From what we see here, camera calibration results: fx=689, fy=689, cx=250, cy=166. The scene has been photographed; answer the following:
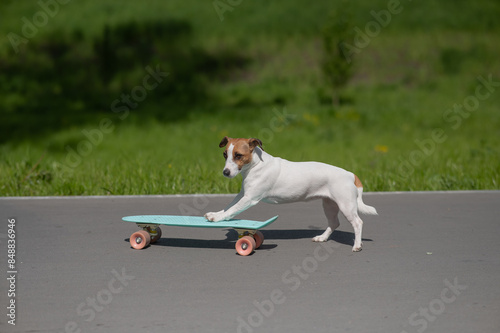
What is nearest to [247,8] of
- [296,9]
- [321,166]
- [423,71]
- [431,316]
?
[296,9]

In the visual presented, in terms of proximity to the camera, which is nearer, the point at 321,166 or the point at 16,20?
the point at 321,166

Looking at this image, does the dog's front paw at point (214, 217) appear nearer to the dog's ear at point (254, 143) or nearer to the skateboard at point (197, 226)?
the skateboard at point (197, 226)

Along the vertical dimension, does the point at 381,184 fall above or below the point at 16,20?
below

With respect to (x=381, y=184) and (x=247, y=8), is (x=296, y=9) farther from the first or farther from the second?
(x=381, y=184)

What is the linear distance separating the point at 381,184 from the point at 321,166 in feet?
14.6

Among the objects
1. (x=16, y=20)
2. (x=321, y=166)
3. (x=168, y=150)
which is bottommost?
(x=168, y=150)

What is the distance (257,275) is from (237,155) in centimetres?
120

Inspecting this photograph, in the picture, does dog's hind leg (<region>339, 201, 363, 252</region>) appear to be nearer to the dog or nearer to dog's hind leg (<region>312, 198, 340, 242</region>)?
the dog

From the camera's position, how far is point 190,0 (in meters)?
Result: 29.8

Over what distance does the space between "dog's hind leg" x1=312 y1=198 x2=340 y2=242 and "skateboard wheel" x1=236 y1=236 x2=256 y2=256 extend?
0.92m

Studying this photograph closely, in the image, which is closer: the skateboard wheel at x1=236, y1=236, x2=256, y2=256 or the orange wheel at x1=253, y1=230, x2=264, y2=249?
the skateboard wheel at x1=236, y1=236, x2=256, y2=256

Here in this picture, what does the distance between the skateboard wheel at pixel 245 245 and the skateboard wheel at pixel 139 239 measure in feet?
3.19

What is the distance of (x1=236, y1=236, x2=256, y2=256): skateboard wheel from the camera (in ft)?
22.5

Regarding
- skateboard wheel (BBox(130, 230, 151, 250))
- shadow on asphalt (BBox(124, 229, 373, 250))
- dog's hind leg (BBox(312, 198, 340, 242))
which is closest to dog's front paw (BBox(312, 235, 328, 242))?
dog's hind leg (BBox(312, 198, 340, 242))
